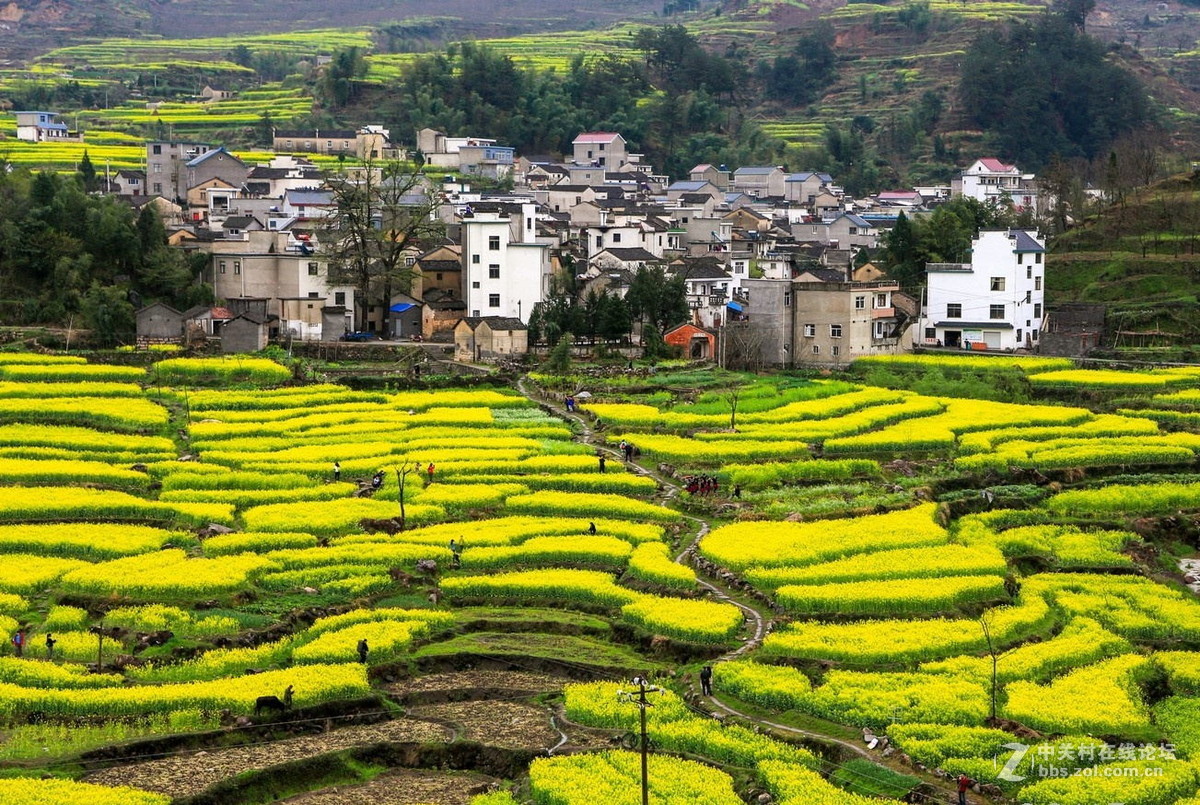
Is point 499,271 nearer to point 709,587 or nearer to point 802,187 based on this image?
point 709,587

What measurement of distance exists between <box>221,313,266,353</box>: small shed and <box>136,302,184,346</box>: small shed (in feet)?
5.18

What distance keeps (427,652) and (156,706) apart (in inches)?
215

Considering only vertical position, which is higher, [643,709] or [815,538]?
[815,538]

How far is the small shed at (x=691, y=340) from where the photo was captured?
63.6 m

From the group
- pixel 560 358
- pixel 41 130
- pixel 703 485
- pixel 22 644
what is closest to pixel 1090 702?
pixel 703 485

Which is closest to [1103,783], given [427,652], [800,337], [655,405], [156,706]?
[427,652]

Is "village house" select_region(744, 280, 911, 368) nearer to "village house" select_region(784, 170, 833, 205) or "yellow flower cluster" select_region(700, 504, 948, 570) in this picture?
"yellow flower cluster" select_region(700, 504, 948, 570)

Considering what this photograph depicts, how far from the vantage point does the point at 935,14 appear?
465 ft

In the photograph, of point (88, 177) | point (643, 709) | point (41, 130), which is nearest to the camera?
point (643, 709)

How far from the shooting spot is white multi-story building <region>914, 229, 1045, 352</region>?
67062 millimetres

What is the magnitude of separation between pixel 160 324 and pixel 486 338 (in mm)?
11408

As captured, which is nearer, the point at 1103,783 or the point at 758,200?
the point at 1103,783

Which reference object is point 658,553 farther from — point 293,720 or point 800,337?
point 800,337

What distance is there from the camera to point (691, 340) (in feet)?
209
